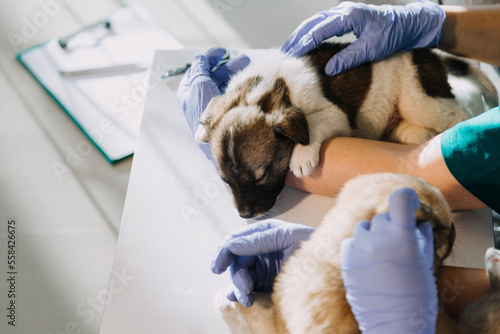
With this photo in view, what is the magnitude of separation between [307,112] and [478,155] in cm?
67

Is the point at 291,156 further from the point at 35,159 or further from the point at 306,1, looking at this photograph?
the point at 306,1

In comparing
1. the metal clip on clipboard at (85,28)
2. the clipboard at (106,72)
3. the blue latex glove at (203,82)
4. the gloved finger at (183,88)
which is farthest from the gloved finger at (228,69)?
the metal clip on clipboard at (85,28)

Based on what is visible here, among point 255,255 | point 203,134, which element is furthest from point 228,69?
point 255,255

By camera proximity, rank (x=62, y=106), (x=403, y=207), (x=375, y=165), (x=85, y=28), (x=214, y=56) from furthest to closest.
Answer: (x=85, y=28)
(x=62, y=106)
(x=214, y=56)
(x=375, y=165)
(x=403, y=207)

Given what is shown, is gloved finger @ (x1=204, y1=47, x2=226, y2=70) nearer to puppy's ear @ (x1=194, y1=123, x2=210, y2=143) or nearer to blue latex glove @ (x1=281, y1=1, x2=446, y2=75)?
blue latex glove @ (x1=281, y1=1, x2=446, y2=75)

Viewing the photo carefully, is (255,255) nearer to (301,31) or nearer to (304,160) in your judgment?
(304,160)

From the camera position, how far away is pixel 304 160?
179 centimetres

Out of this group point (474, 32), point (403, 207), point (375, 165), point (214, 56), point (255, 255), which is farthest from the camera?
point (214, 56)

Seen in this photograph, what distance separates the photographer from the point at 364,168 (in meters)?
1.78

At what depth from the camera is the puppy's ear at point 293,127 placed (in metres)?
1.67

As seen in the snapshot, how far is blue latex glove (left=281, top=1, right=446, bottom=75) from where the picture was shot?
1.93m

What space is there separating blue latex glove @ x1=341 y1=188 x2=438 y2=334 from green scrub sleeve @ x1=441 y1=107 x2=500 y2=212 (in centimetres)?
56

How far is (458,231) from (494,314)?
19.1 inches

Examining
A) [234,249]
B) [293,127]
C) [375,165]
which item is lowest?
[375,165]
